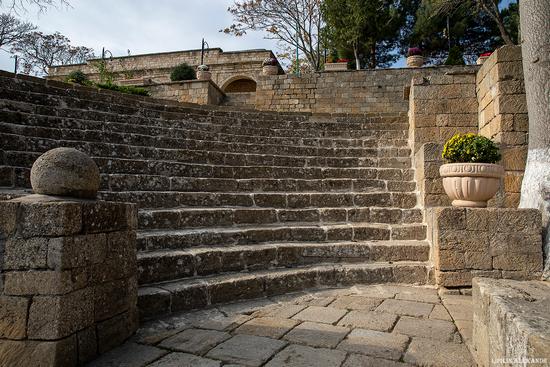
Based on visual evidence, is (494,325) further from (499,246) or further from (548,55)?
(548,55)

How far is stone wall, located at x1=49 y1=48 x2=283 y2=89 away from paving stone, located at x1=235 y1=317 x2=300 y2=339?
1792 centimetres

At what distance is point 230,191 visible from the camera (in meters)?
4.94

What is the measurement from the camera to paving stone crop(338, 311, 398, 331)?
104 inches

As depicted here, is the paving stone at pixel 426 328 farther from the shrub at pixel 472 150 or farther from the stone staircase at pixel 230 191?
the shrub at pixel 472 150

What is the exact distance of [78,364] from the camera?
6.73 feet

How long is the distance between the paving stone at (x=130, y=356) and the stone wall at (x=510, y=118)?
428cm

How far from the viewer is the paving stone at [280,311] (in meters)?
2.90

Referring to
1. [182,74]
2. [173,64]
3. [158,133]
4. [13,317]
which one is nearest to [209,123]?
[158,133]

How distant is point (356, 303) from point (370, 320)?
0.43m

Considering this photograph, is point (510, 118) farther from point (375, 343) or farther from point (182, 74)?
point (182, 74)

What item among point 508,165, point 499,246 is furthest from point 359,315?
point 508,165

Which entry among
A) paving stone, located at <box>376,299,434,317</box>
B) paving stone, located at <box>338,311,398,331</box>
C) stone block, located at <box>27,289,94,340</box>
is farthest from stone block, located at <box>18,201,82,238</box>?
paving stone, located at <box>376,299,434,317</box>

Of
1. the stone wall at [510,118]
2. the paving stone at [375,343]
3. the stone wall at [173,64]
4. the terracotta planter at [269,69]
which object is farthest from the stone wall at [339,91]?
the paving stone at [375,343]

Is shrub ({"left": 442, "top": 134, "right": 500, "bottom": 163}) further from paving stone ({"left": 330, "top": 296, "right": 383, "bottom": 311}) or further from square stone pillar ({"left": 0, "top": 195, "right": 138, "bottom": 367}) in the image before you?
square stone pillar ({"left": 0, "top": 195, "right": 138, "bottom": 367})
